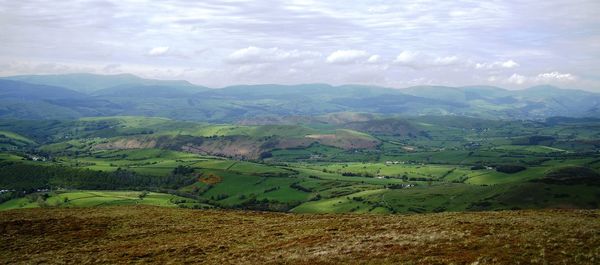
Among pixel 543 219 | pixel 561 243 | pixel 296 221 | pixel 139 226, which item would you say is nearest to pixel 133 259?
pixel 139 226

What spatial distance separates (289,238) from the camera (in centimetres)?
6044

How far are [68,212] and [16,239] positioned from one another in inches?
691

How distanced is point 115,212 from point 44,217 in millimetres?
11802

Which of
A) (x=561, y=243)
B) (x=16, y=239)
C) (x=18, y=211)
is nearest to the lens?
(x=561, y=243)

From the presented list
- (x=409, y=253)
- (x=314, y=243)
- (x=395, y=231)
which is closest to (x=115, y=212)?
(x=314, y=243)

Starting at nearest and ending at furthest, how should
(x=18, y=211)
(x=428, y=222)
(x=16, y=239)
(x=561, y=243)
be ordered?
(x=561, y=243)
(x=428, y=222)
(x=16, y=239)
(x=18, y=211)

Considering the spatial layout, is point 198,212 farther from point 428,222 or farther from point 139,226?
point 428,222

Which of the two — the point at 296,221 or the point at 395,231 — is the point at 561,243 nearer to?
the point at 395,231

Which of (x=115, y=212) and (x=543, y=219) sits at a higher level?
(x=543, y=219)

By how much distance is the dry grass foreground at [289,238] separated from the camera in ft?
142

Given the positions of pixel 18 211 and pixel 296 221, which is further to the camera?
pixel 18 211

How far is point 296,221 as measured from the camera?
2980 inches

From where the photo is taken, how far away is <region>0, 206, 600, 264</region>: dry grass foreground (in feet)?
142

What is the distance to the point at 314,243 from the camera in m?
55.0
